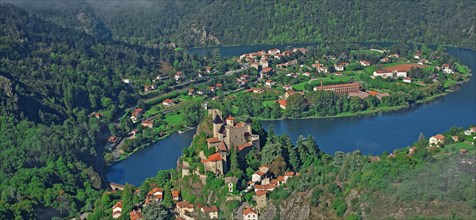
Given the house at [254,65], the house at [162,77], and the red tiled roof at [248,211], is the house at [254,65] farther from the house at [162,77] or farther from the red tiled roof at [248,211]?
the red tiled roof at [248,211]

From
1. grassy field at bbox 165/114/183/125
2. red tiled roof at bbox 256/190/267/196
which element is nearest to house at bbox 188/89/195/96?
grassy field at bbox 165/114/183/125

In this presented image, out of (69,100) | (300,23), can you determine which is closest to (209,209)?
(69,100)

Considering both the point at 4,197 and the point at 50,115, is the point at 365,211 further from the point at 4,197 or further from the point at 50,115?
the point at 50,115

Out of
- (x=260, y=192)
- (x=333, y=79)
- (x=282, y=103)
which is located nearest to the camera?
(x=260, y=192)

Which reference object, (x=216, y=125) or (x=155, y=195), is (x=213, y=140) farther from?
(x=155, y=195)

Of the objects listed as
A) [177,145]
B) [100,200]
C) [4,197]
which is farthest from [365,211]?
[177,145]

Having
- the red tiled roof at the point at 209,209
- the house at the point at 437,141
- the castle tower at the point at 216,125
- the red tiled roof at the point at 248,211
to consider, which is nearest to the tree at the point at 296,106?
the house at the point at 437,141
